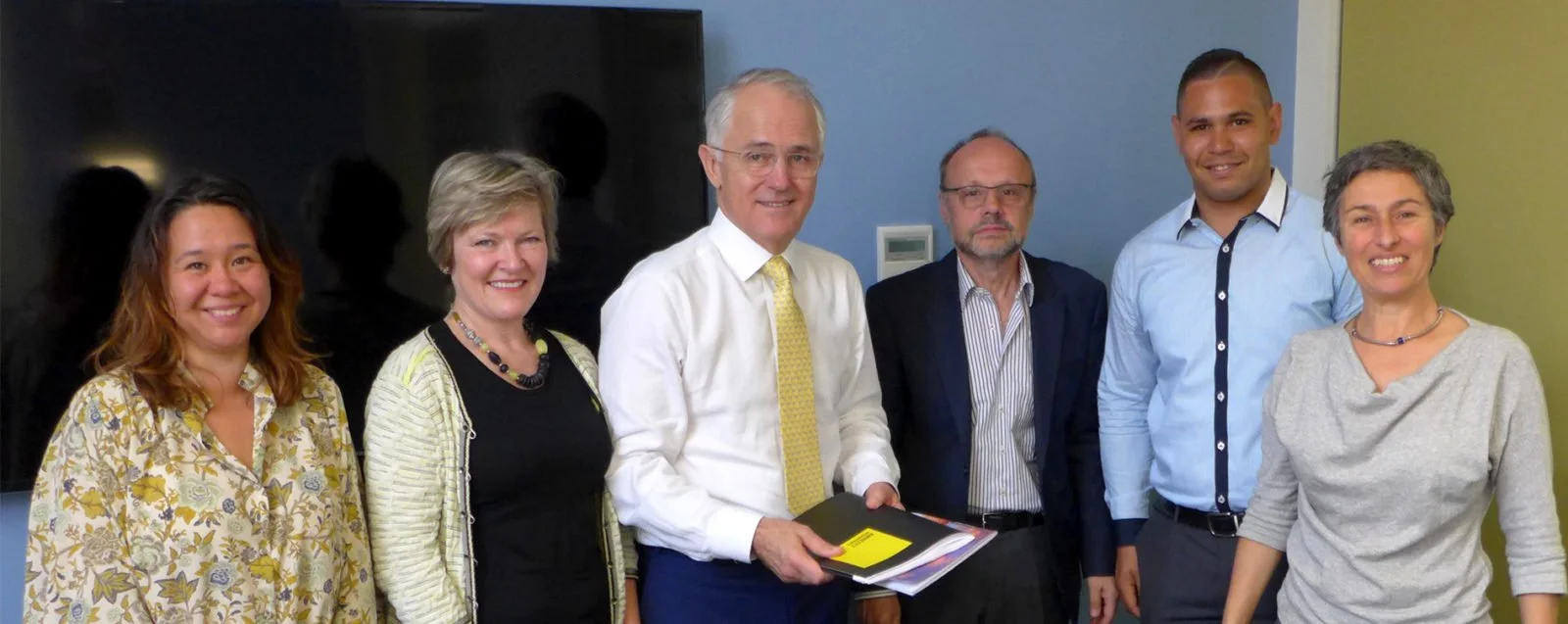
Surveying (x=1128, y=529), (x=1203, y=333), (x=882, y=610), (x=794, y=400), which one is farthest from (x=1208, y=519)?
(x=794, y=400)

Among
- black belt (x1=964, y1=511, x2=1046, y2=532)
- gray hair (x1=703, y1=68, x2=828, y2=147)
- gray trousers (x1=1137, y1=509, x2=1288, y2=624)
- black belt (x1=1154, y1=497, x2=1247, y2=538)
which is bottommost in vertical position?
gray trousers (x1=1137, y1=509, x2=1288, y2=624)

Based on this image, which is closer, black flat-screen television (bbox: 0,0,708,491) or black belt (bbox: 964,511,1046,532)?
black flat-screen television (bbox: 0,0,708,491)

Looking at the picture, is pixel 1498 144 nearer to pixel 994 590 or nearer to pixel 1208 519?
pixel 1208 519

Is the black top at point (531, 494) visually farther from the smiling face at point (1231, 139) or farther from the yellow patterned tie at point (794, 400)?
the smiling face at point (1231, 139)

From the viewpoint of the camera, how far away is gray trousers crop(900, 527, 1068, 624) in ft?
7.79

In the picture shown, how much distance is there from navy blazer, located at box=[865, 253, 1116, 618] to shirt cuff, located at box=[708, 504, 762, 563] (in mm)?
698

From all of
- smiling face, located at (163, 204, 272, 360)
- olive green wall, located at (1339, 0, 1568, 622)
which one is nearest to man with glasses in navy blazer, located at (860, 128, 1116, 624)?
olive green wall, located at (1339, 0, 1568, 622)

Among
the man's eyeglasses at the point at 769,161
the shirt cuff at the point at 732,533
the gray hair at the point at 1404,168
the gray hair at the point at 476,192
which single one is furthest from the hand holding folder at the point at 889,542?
the gray hair at the point at 1404,168

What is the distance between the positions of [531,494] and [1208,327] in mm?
1356

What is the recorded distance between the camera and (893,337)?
2459 millimetres

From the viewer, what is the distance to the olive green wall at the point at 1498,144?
2.52 metres

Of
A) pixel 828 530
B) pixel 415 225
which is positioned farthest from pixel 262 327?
pixel 828 530

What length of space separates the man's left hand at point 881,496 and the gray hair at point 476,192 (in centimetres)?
73

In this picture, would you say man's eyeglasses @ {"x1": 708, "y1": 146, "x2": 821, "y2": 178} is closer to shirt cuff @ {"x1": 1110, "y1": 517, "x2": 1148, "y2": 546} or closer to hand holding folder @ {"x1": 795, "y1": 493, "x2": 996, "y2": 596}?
hand holding folder @ {"x1": 795, "y1": 493, "x2": 996, "y2": 596}
